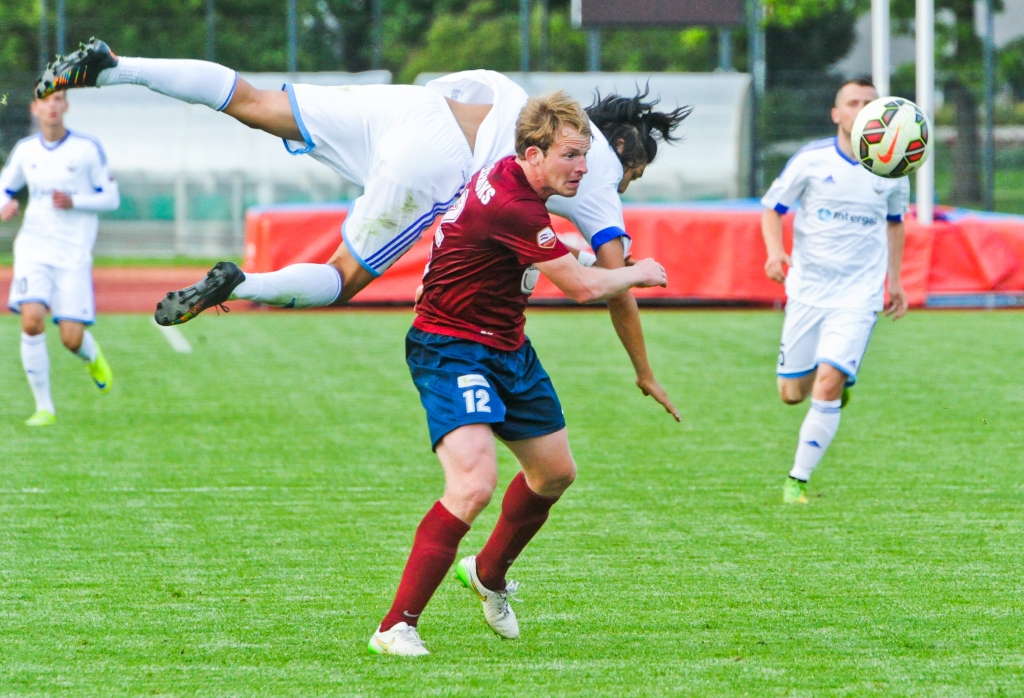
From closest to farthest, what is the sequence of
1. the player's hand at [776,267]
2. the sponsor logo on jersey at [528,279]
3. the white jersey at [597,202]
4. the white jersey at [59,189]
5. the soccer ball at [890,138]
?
the sponsor logo on jersey at [528,279], the white jersey at [597,202], the soccer ball at [890,138], the player's hand at [776,267], the white jersey at [59,189]

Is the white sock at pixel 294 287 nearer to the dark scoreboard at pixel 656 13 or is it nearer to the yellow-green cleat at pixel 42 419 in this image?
the yellow-green cleat at pixel 42 419

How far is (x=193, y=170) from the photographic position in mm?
25828

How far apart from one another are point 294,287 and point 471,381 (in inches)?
31.9

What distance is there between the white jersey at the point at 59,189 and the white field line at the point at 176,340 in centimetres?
348

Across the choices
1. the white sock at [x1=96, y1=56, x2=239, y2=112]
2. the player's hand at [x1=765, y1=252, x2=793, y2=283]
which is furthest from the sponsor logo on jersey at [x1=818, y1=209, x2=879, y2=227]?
the white sock at [x1=96, y1=56, x2=239, y2=112]

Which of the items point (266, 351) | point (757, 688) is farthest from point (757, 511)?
point (266, 351)

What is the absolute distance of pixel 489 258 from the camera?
4520 mm

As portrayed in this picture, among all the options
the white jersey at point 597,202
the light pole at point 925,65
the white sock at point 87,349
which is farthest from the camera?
the light pole at point 925,65

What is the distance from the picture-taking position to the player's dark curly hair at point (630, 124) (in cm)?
510

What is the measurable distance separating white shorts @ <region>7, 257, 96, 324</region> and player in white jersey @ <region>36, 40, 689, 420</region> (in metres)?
4.33

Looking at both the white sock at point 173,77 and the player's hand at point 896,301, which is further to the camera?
the player's hand at point 896,301

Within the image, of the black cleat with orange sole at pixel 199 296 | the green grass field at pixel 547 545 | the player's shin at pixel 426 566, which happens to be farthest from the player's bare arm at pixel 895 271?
the black cleat with orange sole at pixel 199 296

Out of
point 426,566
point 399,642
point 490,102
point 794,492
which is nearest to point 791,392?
point 794,492

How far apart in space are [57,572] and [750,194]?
21.7 meters
